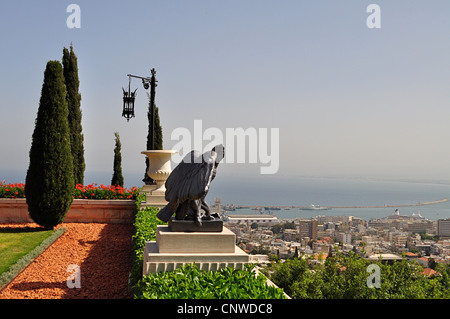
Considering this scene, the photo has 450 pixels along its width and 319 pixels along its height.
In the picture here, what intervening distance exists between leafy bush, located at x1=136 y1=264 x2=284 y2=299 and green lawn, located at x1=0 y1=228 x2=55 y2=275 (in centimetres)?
426

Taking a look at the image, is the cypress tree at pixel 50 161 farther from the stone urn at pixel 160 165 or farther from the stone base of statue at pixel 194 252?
the stone base of statue at pixel 194 252

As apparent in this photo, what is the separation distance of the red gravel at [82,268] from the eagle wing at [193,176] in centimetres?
207

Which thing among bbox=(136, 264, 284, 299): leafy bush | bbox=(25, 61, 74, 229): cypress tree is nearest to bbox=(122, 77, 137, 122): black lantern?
bbox=(25, 61, 74, 229): cypress tree

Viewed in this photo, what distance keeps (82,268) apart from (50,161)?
4.70 metres

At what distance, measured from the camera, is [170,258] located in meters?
5.41

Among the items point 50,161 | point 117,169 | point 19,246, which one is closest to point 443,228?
point 19,246

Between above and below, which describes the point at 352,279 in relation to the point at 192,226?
below

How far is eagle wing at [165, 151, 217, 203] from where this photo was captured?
5676 mm

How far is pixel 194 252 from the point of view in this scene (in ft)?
18.2

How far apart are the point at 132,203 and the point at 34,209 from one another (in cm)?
297

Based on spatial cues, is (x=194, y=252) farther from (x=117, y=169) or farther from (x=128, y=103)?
(x=117, y=169)

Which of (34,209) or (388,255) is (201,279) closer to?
(388,255)

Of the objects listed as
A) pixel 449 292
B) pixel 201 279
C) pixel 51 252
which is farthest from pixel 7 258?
pixel 449 292

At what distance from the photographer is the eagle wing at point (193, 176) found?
223 inches
